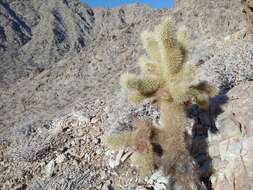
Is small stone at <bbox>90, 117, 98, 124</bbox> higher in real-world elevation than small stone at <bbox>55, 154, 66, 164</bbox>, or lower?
higher

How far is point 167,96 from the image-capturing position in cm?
491

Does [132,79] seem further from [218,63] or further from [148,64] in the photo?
[218,63]

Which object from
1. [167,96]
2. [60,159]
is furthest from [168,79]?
[60,159]

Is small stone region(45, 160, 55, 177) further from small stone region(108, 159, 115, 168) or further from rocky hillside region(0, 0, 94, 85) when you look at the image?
rocky hillside region(0, 0, 94, 85)

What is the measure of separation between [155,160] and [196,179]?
1.64ft

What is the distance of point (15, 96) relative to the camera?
12867 mm

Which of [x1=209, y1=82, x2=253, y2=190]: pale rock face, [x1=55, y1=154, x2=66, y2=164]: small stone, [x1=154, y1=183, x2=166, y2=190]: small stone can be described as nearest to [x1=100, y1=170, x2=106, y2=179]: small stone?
[x1=55, y1=154, x2=66, y2=164]: small stone

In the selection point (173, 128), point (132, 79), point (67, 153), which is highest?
point (132, 79)

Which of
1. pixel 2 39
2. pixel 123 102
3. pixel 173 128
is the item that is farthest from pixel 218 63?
pixel 2 39

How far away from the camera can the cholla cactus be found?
473cm

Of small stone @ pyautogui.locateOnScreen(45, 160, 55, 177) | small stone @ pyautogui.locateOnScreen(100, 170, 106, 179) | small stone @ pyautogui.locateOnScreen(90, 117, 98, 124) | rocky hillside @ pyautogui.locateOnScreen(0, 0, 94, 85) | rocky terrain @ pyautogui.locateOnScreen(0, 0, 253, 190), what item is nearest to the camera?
rocky terrain @ pyautogui.locateOnScreen(0, 0, 253, 190)

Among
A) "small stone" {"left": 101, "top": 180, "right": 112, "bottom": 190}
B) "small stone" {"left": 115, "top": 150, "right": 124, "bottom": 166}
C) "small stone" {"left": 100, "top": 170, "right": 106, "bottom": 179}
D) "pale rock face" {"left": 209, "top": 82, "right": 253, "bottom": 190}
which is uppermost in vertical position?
"pale rock face" {"left": 209, "top": 82, "right": 253, "bottom": 190}

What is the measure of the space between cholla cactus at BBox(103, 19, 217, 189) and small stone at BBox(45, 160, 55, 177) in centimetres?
159

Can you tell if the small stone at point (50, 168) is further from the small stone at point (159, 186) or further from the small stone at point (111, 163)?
the small stone at point (159, 186)
